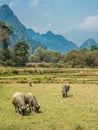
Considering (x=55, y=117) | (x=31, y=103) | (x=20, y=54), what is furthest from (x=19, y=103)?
(x=20, y=54)

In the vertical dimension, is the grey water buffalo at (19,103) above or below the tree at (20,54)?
below

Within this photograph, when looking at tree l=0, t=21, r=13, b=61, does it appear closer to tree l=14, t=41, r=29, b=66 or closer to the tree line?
the tree line

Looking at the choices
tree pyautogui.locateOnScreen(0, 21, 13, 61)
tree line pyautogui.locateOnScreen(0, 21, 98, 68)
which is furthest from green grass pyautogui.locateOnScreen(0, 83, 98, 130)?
tree pyautogui.locateOnScreen(0, 21, 13, 61)

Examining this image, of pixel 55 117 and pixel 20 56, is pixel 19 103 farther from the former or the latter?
pixel 20 56

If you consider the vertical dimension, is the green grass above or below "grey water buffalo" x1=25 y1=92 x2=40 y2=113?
below

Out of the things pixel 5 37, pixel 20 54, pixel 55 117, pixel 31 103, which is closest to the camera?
pixel 55 117

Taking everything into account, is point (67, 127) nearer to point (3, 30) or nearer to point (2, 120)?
point (2, 120)

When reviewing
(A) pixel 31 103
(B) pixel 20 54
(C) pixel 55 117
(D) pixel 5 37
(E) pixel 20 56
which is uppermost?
(D) pixel 5 37

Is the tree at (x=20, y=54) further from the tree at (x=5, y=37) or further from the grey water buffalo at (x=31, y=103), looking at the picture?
the grey water buffalo at (x=31, y=103)

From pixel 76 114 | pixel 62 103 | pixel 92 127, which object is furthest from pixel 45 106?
pixel 92 127

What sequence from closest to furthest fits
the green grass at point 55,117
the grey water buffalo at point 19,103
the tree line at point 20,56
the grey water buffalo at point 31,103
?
the green grass at point 55,117
the grey water buffalo at point 19,103
the grey water buffalo at point 31,103
the tree line at point 20,56

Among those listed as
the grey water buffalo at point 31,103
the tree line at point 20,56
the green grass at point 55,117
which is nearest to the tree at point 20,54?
the tree line at point 20,56

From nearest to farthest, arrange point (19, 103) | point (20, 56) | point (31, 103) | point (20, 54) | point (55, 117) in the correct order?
1. point (55, 117)
2. point (19, 103)
3. point (31, 103)
4. point (20, 56)
5. point (20, 54)

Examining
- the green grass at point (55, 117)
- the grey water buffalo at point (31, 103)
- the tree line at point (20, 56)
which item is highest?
the tree line at point (20, 56)
